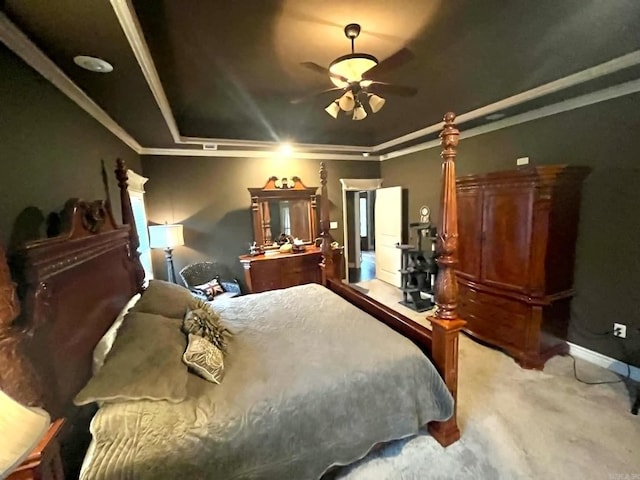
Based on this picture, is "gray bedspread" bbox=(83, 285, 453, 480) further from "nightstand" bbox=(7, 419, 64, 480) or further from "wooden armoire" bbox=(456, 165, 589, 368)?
"wooden armoire" bbox=(456, 165, 589, 368)

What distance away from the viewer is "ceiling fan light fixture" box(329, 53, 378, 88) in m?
1.78

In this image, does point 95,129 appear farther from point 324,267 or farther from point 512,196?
point 512,196

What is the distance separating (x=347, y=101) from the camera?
2178 millimetres

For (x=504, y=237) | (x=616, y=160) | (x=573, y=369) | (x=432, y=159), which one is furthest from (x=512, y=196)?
(x=432, y=159)

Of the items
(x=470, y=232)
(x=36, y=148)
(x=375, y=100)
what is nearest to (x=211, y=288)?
(x=36, y=148)

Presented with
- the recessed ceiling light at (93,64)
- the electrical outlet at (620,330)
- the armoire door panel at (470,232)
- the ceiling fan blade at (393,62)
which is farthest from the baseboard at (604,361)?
the recessed ceiling light at (93,64)

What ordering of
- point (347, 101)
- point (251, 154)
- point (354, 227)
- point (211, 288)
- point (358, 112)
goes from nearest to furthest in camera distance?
point (347, 101), point (358, 112), point (211, 288), point (251, 154), point (354, 227)

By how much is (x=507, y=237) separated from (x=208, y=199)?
152 inches

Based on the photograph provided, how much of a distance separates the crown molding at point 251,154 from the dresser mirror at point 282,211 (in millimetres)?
424

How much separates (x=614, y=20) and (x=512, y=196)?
4.39 feet

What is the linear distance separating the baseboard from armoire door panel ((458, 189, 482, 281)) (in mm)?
1099

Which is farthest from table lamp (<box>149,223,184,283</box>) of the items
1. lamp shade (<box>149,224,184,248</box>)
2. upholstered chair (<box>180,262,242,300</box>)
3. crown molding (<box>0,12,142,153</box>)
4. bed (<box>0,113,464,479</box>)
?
bed (<box>0,113,464,479</box>)

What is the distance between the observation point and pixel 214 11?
1565mm

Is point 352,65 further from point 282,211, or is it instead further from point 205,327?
point 282,211
